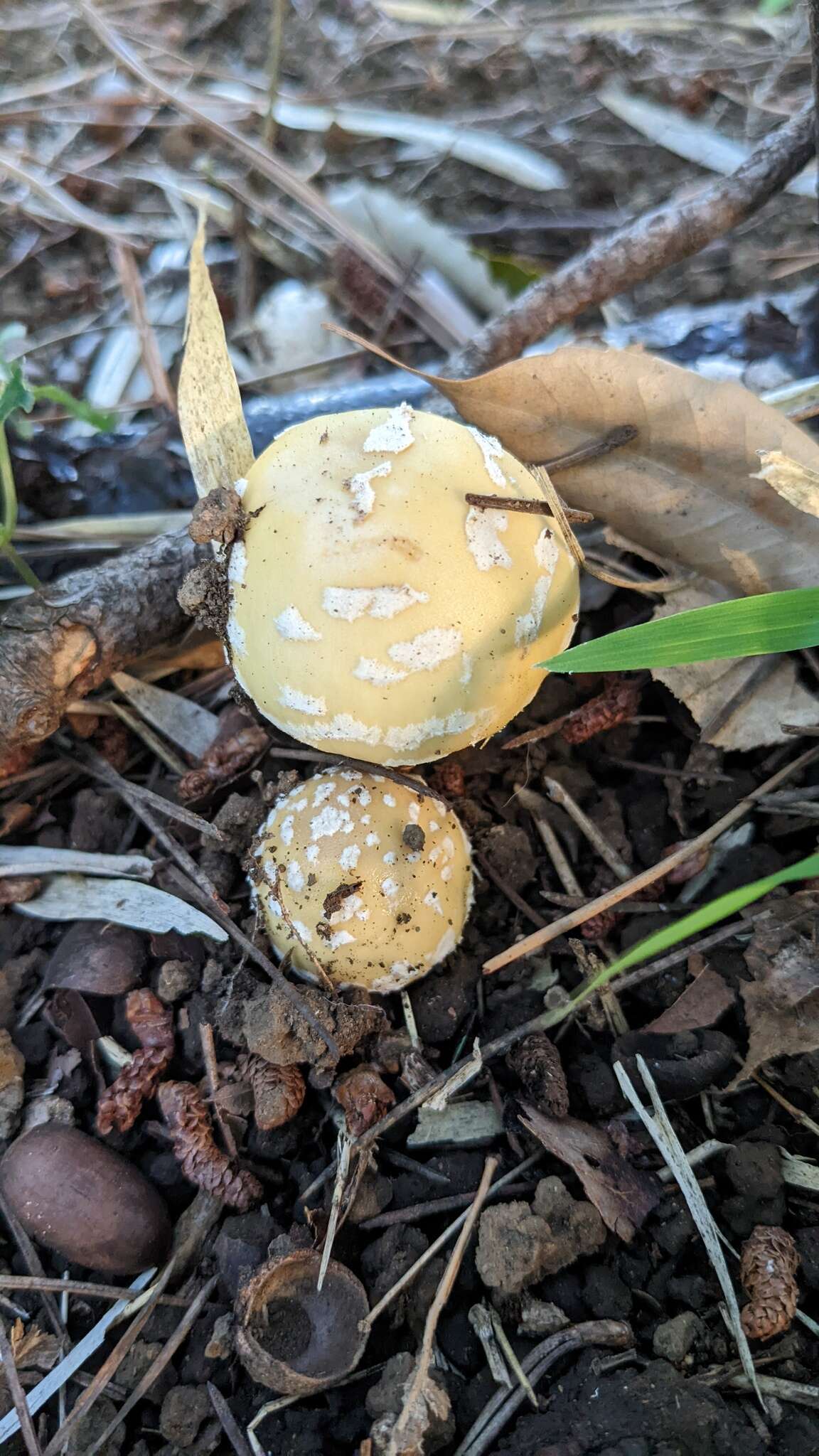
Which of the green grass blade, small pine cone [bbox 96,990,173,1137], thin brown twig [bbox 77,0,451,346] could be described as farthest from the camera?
thin brown twig [bbox 77,0,451,346]

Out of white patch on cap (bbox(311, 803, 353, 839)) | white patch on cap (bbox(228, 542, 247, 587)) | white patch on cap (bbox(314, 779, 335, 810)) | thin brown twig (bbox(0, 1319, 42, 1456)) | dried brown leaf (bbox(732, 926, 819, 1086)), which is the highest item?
white patch on cap (bbox(228, 542, 247, 587))

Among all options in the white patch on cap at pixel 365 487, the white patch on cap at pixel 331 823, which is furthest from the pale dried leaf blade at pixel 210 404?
the white patch on cap at pixel 331 823

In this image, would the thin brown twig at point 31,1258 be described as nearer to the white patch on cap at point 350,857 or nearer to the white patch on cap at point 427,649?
the white patch on cap at point 350,857

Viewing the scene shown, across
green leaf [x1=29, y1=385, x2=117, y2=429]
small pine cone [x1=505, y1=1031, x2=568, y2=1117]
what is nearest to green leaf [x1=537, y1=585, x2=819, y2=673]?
small pine cone [x1=505, y1=1031, x2=568, y2=1117]

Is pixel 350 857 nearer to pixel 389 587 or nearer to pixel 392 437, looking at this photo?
pixel 389 587

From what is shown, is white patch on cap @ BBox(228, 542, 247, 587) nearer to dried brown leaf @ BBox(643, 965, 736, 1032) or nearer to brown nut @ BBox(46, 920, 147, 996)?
brown nut @ BBox(46, 920, 147, 996)

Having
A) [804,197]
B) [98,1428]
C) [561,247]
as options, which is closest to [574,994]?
[98,1428]

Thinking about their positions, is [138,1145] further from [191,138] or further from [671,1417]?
[191,138]
